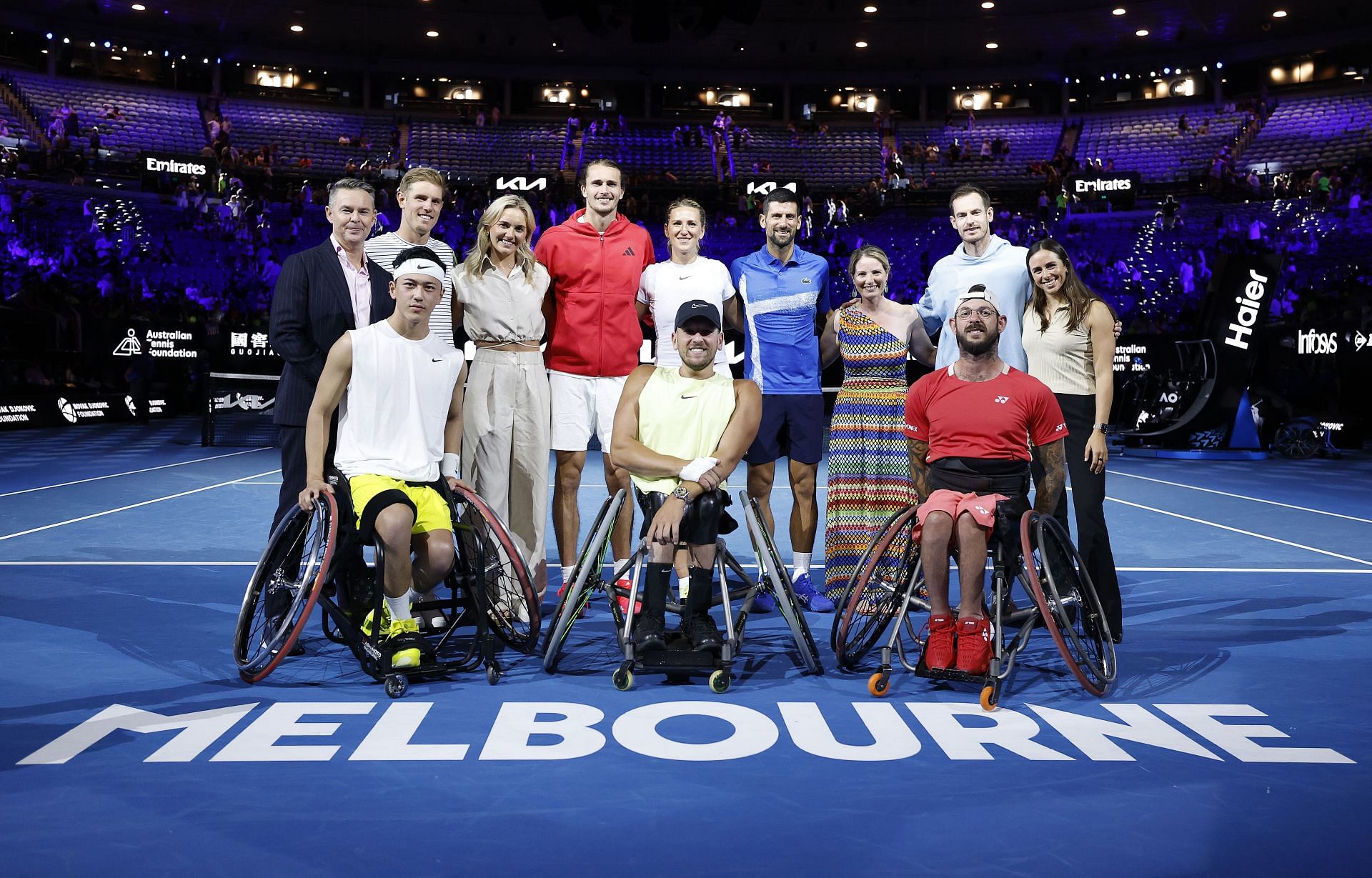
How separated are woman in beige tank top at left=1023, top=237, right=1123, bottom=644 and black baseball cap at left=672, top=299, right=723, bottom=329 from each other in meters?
1.59

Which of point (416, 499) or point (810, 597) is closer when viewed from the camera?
point (416, 499)

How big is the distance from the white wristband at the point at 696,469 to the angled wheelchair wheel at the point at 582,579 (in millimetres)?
247

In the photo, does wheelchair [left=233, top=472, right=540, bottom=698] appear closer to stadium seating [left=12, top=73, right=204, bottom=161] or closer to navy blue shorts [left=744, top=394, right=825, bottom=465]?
navy blue shorts [left=744, top=394, right=825, bottom=465]

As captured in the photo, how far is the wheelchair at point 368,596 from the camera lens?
3.70 metres

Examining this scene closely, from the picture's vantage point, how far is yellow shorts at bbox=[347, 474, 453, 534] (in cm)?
388

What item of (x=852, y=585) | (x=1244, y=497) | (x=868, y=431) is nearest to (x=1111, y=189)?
(x=1244, y=497)

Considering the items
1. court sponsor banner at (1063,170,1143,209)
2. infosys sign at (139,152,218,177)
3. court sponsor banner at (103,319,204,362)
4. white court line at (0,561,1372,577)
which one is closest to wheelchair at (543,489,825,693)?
white court line at (0,561,1372,577)

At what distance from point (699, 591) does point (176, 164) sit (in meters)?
27.5

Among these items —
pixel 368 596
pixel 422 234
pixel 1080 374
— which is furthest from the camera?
pixel 422 234

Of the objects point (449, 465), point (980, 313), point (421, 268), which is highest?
point (421, 268)

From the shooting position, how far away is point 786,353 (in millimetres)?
5273

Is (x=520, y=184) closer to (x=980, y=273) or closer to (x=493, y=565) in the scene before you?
(x=980, y=273)

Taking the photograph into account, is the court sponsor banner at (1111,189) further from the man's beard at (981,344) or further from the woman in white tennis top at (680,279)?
the man's beard at (981,344)

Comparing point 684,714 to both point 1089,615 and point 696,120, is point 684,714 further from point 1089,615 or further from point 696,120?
point 696,120
